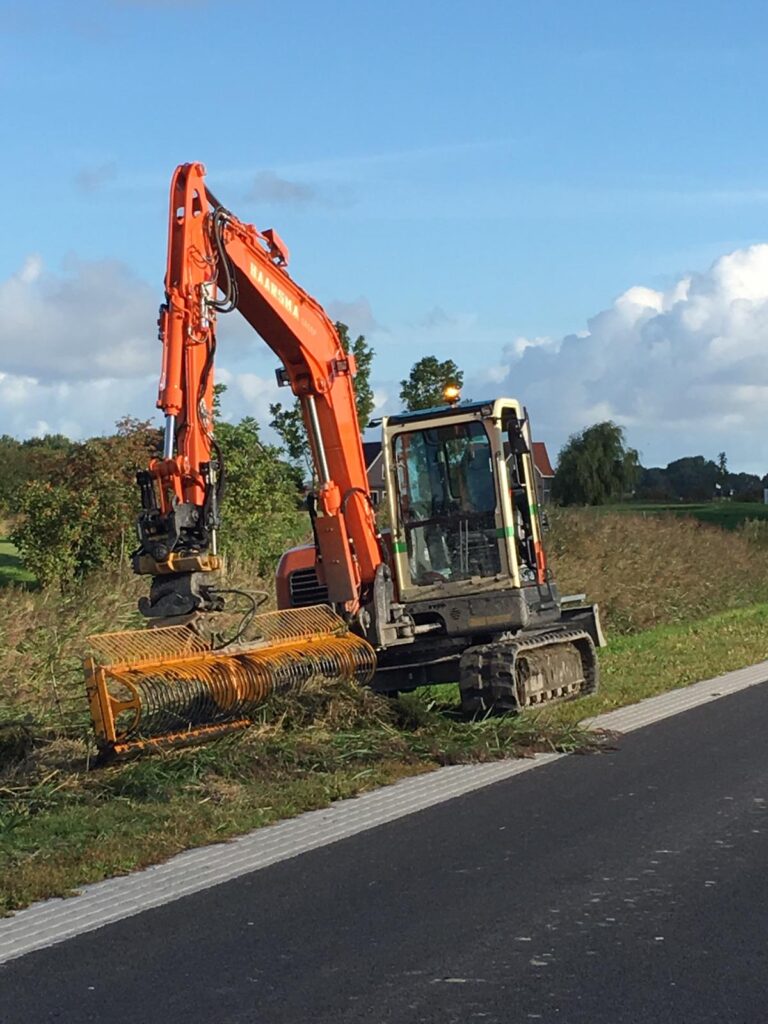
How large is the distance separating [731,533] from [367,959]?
98.6ft

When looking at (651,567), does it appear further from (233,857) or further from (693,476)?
(693,476)

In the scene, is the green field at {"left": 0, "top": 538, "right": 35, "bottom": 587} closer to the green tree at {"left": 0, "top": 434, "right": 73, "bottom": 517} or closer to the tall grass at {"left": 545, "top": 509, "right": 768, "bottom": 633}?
the green tree at {"left": 0, "top": 434, "right": 73, "bottom": 517}

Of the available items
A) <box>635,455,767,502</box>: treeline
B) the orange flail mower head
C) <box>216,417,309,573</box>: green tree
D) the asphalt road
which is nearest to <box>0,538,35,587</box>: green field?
<box>216,417,309,573</box>: green tree

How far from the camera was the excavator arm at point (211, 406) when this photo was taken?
10.6 metres

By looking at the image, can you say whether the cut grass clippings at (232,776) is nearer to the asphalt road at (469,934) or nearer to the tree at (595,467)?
the asphalt road at (469,934)

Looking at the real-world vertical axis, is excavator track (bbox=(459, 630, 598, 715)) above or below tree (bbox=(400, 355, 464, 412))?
below

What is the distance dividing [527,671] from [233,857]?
5.91 m

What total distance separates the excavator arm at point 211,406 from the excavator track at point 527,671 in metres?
1.33

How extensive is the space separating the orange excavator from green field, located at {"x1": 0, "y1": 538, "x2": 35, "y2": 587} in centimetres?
1048

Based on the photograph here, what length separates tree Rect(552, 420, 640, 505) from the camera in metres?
69.3

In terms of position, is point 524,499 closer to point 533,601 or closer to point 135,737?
point 533,601

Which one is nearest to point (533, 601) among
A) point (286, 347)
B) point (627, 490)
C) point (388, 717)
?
point (388, 717)

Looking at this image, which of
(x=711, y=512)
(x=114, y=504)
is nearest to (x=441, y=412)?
(x=114, y=504)

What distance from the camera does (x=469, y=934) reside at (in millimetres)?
6441
